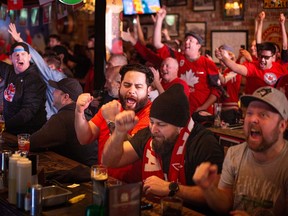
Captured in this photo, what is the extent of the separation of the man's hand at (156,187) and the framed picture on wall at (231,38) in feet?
20.5

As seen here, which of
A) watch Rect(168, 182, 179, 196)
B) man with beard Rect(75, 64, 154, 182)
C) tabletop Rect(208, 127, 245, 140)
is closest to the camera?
watch Rect(168, 182, 179, 196)

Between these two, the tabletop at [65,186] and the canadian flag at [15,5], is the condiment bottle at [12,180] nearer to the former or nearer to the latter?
the tabletop at [65,186]

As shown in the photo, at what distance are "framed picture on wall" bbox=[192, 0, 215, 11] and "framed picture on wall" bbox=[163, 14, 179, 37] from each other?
557 mm

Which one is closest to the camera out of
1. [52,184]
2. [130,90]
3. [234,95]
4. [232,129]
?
[52,184]

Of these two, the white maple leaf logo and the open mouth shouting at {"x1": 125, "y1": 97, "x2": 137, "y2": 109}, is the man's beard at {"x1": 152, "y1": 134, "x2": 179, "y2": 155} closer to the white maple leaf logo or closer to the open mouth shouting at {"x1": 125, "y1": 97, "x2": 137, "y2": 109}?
the open mouth shouting at {"x1": 125, "y1": 97, "x2": 137, "y2": 109}

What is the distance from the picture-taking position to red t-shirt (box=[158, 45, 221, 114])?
6676mm

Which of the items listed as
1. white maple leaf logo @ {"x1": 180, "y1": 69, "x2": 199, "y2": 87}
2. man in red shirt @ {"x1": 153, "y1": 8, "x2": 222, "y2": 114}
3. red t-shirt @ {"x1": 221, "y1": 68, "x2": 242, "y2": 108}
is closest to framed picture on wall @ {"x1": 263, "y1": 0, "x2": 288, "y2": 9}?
red t-shirt @ {"x1": 221, "y1": 68, "x2": 242, "y2": 108}

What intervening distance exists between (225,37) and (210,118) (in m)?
3.51

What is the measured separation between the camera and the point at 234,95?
23.0 ft

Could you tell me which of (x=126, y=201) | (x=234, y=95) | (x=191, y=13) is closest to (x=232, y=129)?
(x=234, y=95)

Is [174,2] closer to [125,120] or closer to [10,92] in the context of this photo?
[10,92]

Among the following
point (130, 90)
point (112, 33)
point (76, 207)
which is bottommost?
point (76, 207)

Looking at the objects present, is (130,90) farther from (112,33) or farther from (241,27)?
(241,27)

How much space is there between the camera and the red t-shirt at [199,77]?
668cm
